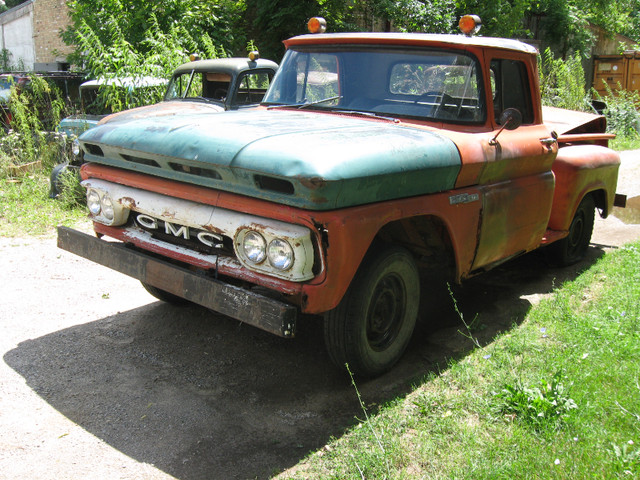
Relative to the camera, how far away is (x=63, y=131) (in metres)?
8.80

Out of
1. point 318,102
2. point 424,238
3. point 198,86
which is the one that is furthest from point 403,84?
point 198,86

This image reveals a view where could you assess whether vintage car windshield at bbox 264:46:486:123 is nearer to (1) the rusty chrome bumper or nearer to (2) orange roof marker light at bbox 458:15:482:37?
(2) orange roof marker light at bbox 458:15:482:37

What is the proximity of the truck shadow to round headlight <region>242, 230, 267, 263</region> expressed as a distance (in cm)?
90

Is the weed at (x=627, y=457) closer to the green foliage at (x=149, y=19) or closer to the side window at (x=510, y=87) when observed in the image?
the side window at (x=510, y=87)

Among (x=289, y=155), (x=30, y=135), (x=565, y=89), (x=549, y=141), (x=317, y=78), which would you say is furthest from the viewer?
(x=565, y=89)

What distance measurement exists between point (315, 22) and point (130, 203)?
2191 mm

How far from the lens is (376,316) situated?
3697mm

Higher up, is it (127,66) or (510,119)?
(127,66)

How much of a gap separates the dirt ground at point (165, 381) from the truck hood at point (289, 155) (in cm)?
120

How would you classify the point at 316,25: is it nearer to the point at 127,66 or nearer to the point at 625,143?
the point at 127,66

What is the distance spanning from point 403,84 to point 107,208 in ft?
6.80

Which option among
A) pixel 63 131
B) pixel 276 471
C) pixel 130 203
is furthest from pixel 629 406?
pixel 63 131

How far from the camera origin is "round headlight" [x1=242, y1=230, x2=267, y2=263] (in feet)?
10.3

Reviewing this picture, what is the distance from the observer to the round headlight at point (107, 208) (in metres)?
3.90
